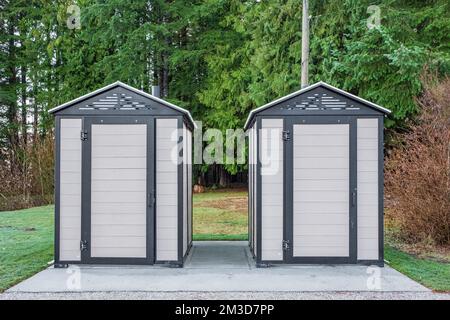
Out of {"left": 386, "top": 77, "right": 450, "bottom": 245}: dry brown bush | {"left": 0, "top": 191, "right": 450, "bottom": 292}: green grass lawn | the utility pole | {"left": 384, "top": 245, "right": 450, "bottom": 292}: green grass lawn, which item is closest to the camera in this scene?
{"left": 384, "top": 245, "right": 450, "bottom": 292}: green grass lawn

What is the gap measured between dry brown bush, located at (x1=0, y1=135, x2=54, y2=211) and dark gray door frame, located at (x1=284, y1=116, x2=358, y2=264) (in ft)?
34.8

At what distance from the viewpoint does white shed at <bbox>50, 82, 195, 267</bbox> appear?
6090mm

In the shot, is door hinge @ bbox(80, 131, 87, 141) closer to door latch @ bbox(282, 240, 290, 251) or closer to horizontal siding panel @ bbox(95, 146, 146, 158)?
horizontal siding panel @ bbox(95, 146, 146, 158)

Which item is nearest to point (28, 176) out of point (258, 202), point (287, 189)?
point (258, 202)

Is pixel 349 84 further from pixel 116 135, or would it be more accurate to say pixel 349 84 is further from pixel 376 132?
pixel 116 135

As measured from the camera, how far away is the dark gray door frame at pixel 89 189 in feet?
19.9

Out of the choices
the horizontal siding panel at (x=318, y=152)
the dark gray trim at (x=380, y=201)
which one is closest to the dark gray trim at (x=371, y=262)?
the dark gray trim at (x=380, y=201)

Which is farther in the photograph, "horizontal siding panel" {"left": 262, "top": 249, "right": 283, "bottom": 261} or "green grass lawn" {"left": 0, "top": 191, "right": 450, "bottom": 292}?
"horizontal siding panel" {"left": 262, "top": 249, "right": 283, "bottom": 261}

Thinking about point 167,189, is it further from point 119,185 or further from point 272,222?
point 272,222

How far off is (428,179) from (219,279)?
13.8ft

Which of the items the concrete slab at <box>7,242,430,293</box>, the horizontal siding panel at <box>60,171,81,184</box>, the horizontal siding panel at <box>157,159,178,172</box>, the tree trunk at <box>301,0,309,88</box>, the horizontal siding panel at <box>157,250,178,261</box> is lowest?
the concrete slab at <box>7,242,430,293</box>

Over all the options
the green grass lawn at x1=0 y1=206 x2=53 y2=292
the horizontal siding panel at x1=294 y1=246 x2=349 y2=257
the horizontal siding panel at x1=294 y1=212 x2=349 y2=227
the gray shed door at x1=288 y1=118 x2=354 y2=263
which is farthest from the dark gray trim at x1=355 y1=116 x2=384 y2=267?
the green grass lawn at x1=0 y1=206 x2=53 y2=292

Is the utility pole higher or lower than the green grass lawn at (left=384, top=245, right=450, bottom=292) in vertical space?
higher
